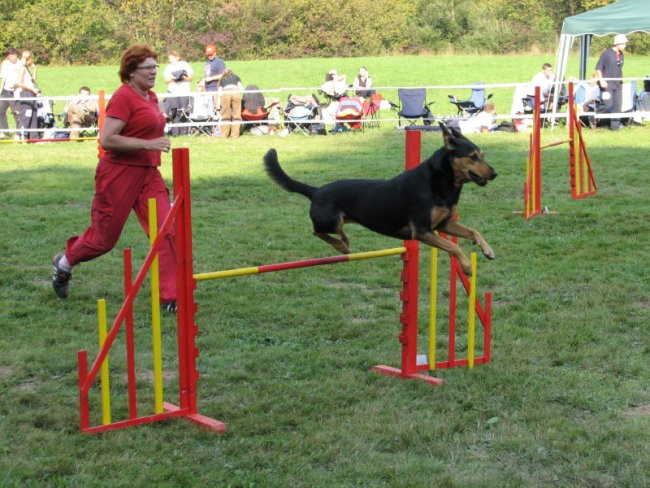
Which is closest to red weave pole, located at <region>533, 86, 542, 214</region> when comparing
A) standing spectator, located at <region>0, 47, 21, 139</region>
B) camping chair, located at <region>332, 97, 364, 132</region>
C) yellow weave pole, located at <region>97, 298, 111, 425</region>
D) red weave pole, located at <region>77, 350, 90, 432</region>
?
yellow weave pole, located at <region>97, 298, 111, 425</region>

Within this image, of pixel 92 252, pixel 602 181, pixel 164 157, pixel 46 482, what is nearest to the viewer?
pixel 46 482

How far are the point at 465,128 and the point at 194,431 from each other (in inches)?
578

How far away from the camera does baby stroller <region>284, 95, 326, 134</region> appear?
59.9ft

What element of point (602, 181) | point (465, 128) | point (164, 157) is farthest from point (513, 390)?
point (465, 128)

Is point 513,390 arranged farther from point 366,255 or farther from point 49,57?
point 49,57

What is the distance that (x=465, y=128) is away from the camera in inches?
715

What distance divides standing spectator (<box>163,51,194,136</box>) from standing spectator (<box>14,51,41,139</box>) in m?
2.66

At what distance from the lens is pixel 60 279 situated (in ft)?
21.7

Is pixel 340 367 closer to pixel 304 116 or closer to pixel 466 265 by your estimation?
pixel 466 265

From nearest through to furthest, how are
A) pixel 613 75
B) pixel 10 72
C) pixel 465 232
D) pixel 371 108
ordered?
pixel 465 232 < pixel 10 72 < pixel 613 75 < pixel 371 108

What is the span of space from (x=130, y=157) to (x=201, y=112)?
12636 mm

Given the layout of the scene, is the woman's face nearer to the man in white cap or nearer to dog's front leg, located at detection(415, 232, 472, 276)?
dog's front leg, located at detection(415, 232, 472, 276)

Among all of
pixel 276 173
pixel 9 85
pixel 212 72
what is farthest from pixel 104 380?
pixel 9 85

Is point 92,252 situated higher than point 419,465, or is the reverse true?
point 92,252
